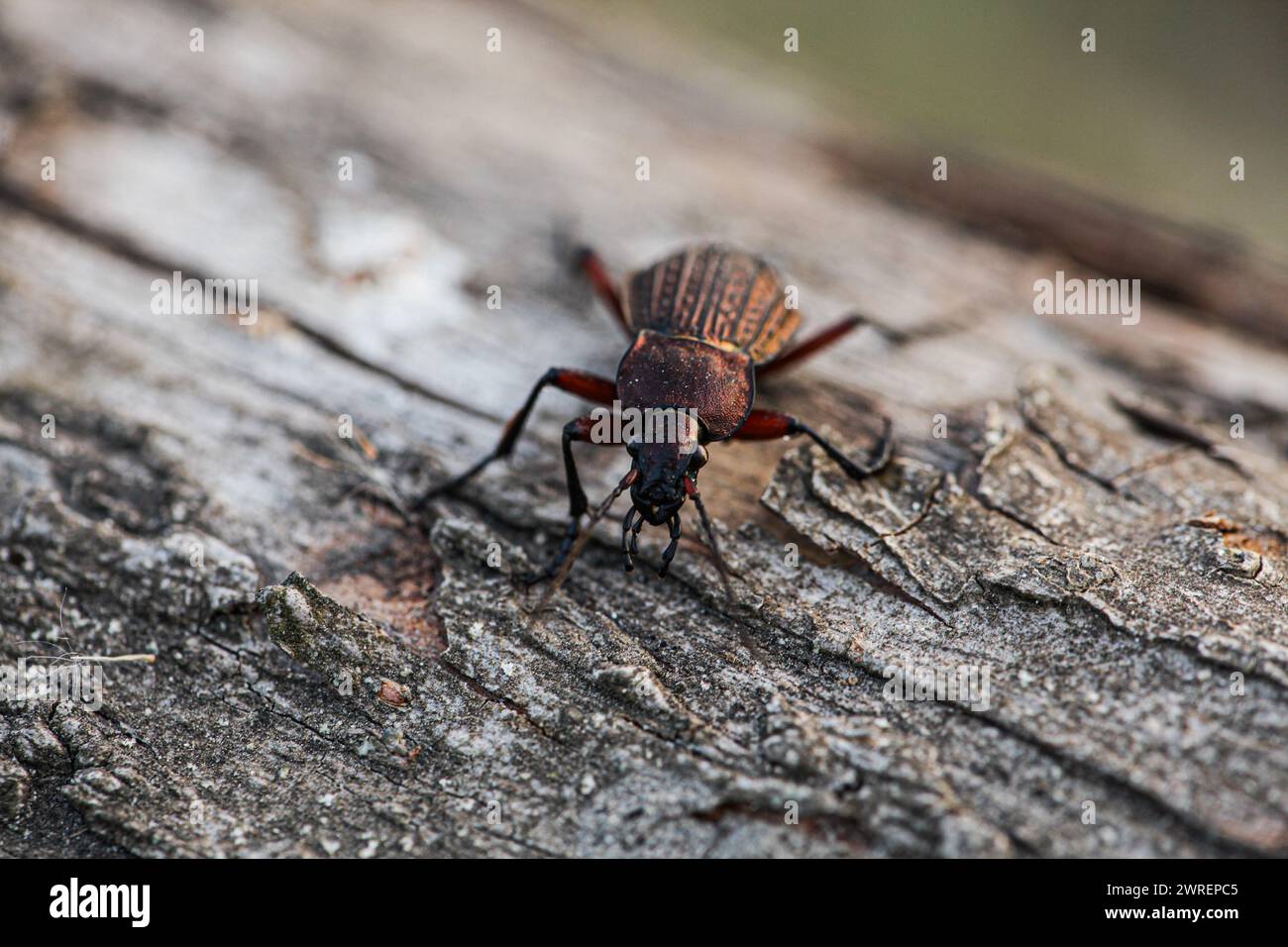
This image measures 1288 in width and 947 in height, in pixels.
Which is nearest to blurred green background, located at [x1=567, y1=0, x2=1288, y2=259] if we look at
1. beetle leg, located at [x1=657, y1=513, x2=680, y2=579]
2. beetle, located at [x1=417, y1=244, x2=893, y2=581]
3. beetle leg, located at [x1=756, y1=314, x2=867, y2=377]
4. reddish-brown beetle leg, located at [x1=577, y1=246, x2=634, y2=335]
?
reddish-brown beetle leg, located at [x1=577, y1=246, x2=634, y2=335]

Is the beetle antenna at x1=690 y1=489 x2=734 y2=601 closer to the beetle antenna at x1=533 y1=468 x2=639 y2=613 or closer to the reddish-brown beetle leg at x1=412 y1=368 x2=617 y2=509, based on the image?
the beetle antenna at x1=533 y1=468 x2=639 y2=613

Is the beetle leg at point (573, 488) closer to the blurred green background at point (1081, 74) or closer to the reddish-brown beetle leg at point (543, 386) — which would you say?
the reddish-brown beetle leg at point (543, 386)

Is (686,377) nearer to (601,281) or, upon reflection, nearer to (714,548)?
(714,548)

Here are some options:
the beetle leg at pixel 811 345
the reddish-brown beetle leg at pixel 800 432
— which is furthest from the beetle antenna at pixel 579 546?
the beetle leg at pixel 811 345

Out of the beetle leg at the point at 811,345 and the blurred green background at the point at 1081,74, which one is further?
the blurred green background at the point at 1081,74
